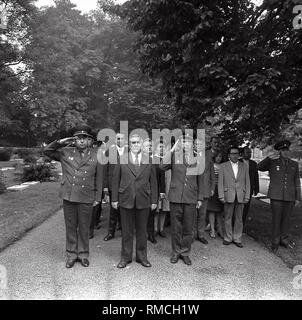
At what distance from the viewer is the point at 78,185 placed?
17.1 feet

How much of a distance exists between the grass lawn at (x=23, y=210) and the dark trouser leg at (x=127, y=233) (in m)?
2.13

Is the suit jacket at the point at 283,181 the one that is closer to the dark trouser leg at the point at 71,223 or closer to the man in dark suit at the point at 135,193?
the man in dark suit at the point at 135,193

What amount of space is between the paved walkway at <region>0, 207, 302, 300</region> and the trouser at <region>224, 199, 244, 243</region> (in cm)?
22

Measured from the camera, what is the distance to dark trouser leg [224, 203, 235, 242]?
6.50 m

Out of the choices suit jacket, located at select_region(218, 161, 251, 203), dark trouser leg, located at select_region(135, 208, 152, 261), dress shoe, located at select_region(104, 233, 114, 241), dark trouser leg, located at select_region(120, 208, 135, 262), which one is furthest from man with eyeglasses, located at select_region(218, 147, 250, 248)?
dress shoe, located at select_region(104, 233, 114, 241)

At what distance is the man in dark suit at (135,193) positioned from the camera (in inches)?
206

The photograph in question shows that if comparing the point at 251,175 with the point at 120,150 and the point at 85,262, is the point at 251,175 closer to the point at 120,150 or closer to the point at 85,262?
the point at 120,150

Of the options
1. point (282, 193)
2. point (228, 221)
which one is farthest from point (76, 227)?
point (282, 193)

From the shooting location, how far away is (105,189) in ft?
22.4

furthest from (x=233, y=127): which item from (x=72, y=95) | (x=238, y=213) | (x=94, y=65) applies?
(x=72, y=95)

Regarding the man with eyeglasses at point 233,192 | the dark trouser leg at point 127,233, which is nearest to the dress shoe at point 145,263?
the dark trouser leg at point 127,233

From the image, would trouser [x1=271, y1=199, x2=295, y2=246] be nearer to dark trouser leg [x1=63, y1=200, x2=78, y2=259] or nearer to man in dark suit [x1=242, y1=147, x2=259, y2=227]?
man in dark suit [x1=242, y1=147, x2=259, y2=227]

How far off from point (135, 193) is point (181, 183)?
757 mm

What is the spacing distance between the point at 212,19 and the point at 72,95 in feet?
86.6
